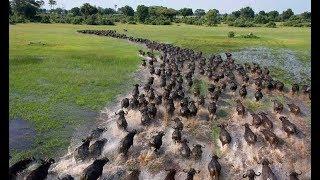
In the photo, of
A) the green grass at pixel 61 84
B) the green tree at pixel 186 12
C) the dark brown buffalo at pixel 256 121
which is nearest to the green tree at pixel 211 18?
the green tree at pixel 186 12

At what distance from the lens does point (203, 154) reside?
14.8m

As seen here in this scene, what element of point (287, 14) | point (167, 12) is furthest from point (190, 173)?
point (287, 14)

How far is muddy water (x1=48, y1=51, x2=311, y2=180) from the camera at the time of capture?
44.3 feet

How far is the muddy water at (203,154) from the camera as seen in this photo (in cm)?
1352

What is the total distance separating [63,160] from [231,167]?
6191 millimetres

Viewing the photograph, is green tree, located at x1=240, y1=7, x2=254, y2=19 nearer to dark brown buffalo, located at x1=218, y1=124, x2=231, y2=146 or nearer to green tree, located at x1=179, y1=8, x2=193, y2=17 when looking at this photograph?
green tree, located at x1=179, y1=8, x2=193, y2=17

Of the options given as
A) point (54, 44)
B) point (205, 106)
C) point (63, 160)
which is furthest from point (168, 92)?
point (54, 44)

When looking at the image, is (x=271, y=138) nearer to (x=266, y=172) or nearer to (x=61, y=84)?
(x=266, y=172)

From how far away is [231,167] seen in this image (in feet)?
45.4

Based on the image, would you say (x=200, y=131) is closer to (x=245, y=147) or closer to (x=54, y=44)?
(x=245, y=147)

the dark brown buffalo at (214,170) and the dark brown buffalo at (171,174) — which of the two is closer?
the dark brown buffalo at (171,174)

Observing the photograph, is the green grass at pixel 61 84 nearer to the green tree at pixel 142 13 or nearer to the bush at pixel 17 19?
the bush at pixel 17 19

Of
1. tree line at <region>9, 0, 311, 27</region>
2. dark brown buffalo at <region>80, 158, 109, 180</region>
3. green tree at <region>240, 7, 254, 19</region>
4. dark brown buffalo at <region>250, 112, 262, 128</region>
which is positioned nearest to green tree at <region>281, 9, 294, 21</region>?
tree line at <region>9, 0, 311, 27</region>

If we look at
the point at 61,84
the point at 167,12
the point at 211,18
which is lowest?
the point at 61,84
